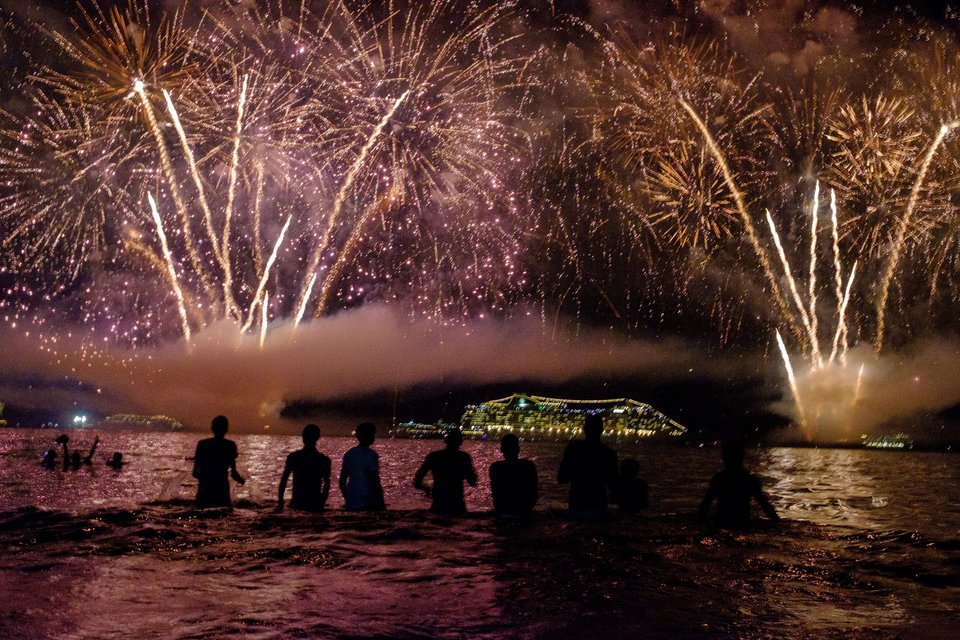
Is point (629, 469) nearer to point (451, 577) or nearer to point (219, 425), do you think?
point (451, 577)

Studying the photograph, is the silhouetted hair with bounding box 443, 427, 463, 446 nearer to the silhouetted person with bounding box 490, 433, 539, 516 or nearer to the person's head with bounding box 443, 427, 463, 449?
the person's head with bounding box 443, 427, 463, 449

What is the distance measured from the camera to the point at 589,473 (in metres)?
10.3

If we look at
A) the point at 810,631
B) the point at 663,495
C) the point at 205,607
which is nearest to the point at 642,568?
the point at 810,631

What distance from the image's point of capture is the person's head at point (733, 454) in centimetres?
1049

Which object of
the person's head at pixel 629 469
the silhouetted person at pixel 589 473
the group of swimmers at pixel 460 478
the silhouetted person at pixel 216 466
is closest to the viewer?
the silhouetted person at pixel 589 473

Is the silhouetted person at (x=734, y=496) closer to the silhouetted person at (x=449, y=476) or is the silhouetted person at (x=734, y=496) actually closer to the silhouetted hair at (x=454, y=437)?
the silhouetted person at (x=449, y=476)

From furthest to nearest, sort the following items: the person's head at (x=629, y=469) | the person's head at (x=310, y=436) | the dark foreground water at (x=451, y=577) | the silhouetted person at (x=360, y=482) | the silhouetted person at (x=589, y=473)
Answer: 1. the person's head at (x=629, y=469)
2. the silhouetted person at (x=360, y=482)
3. the person's head at (x=310, y=436)
4. the silhouetted person at (x=589, y=473)
5. the dark foreground water at (x=451, y=577)

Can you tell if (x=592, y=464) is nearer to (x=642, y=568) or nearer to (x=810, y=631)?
(x=642, y=568)

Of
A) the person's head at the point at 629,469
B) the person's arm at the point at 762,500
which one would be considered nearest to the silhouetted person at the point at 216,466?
the person's head at the point at 629,469

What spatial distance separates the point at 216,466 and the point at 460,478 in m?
3.63

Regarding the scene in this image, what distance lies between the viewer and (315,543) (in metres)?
9.65

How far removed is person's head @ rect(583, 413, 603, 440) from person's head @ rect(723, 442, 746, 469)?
6.17 ft

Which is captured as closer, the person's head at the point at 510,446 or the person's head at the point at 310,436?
the person's head at the point at 510,446

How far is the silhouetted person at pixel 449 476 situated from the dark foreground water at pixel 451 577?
280mm
